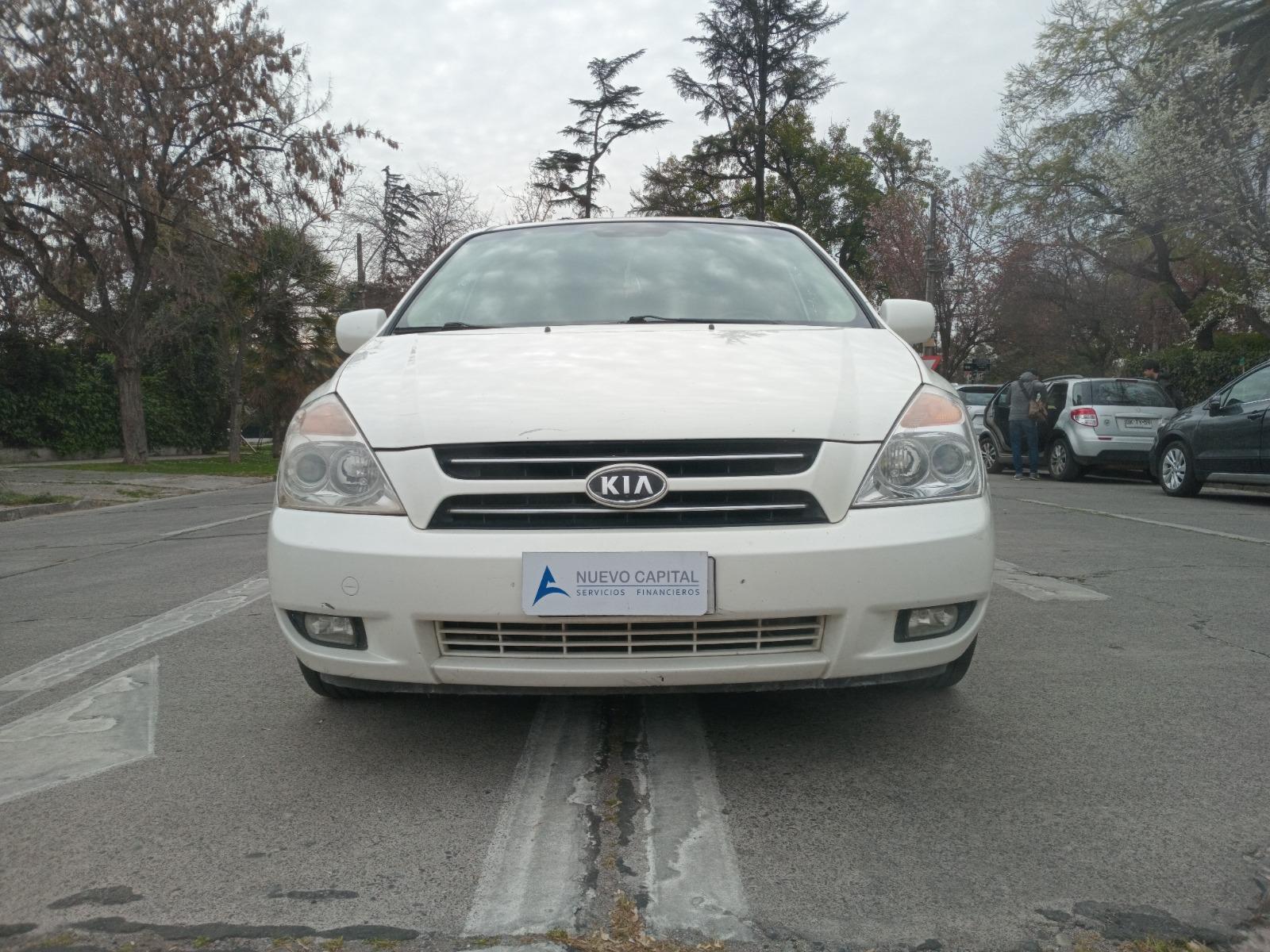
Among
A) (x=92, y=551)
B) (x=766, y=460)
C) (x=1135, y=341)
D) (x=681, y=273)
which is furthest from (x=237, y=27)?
(x=1135, y=341)

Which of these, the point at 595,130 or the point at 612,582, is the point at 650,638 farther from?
the point at 595,130

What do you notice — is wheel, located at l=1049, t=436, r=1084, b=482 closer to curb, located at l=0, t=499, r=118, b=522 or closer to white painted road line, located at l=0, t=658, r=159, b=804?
curb, located at l=0, t=499, r=118, b=522

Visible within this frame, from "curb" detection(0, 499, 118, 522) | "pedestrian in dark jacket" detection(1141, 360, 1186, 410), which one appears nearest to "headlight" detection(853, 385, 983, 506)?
"curb" detection(0, 499, 118, 522)

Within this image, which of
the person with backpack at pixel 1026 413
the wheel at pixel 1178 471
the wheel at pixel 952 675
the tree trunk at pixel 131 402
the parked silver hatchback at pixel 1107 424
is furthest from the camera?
the tree trunk at pixel 131 402

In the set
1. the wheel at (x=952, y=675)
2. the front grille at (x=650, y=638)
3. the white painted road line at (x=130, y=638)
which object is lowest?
the white painted road line at (x=130, y=638)

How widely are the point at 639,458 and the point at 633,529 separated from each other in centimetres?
18

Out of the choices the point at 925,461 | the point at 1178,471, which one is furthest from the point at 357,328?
the point at 1178,471

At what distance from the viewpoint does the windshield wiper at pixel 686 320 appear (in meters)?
3.53

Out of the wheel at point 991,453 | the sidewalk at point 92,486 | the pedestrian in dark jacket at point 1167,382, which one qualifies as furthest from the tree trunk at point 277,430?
the pedestrian in dark jacket at point 1167,382

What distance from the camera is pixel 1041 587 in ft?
17.6

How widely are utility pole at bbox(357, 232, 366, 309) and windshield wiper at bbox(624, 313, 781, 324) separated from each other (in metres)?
32.5

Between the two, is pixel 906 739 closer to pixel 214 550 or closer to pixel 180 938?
pixel 180 938

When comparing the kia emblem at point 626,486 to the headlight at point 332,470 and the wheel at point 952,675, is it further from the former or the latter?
the wheel at point 952,675

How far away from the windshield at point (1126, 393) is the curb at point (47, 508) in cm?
1325
